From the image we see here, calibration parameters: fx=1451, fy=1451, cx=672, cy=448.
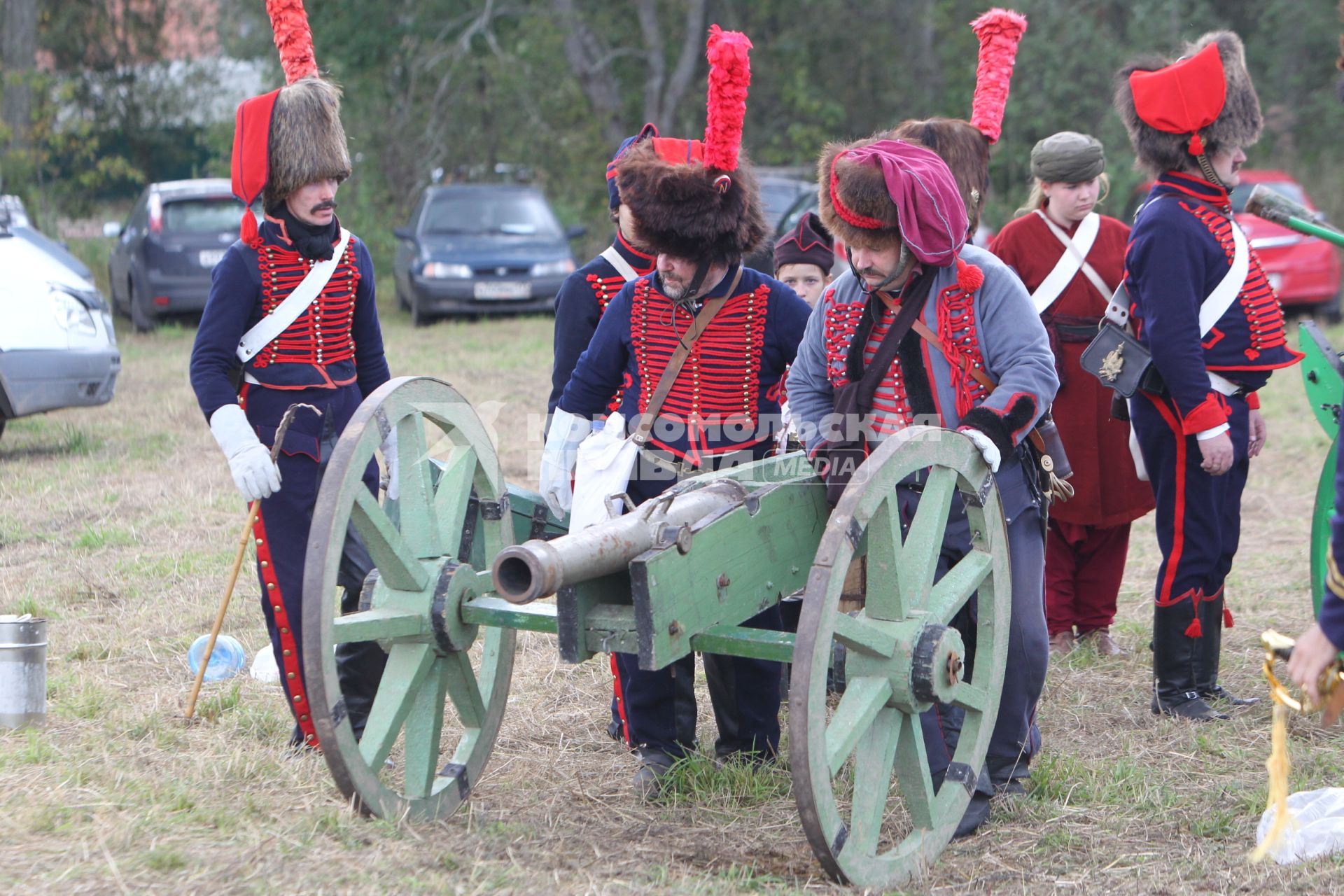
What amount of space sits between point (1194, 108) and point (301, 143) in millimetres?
2462

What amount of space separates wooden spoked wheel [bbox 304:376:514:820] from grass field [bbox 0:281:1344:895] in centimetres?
15

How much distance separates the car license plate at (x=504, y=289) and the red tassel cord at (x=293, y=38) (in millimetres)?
10225

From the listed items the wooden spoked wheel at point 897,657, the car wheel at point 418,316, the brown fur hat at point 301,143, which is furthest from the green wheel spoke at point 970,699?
the car wheel at point 418,316

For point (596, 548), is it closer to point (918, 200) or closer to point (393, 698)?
point (393, 698)

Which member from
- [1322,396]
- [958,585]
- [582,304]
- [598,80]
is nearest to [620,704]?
[582,304]

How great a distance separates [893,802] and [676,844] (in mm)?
591

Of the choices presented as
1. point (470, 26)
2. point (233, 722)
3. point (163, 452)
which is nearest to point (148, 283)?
point (163, 452)

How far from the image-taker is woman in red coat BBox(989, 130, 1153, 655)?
4.85 metres

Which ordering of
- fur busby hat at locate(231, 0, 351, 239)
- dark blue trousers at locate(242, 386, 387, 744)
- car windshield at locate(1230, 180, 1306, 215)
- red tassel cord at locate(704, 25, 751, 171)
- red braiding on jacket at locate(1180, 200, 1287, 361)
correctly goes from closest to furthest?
red tassel cord at locate(704, 25, 751, 171), fur busby hat at locate(231, 0, 351, 239), dark blue trousers at locate(242, 386, 387, 744), red braiding on jacket at locate(1180, 200, 1287, 361), car windshield at locate(1230, 180, 1306, 215)

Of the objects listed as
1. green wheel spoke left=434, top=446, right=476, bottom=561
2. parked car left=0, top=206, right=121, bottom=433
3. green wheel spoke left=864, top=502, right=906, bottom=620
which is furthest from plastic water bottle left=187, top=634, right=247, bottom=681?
parked car left=0, top=206, right=121, bottom=433

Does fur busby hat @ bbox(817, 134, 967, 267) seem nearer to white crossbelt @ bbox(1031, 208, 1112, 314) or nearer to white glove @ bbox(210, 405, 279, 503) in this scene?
white glove @ bbox(210, 405, 279, 503)

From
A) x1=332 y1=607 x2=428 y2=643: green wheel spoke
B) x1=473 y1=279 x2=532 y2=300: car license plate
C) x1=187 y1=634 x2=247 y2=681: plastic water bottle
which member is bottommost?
x1=473 y1=279 x2=532 y2=300: car license plate

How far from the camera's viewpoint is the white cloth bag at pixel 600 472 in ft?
11.8

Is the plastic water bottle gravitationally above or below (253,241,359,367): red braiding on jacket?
below
